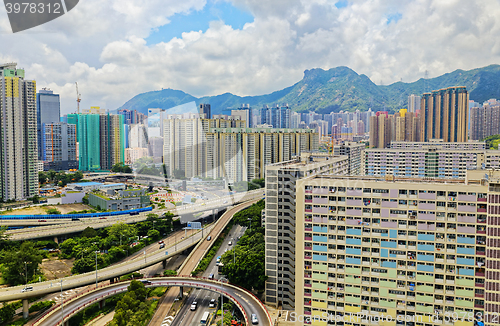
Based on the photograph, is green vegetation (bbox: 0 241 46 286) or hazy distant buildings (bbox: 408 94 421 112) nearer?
green vegetation (bbox: 0 241 46 286)

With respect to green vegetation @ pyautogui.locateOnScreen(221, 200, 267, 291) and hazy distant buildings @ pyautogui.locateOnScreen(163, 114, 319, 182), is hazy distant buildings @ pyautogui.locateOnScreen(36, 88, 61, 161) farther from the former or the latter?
green vegetation @ pyautogui.locateOnScreen(221, 200, 267, 291)

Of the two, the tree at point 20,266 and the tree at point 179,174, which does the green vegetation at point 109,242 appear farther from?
the tree at point 179,174

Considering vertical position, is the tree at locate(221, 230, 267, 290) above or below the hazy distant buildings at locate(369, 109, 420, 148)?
below

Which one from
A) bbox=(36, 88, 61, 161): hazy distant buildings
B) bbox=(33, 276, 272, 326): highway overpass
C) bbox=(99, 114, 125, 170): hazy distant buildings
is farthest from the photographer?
bbox=(36, 88, 61, 161): hazy distant buildings

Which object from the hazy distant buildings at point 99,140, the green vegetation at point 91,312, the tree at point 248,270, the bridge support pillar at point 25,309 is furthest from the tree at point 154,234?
the hazy distant buildings at point 99,140

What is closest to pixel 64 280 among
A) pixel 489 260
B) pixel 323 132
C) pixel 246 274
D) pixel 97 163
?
pixel 246 274

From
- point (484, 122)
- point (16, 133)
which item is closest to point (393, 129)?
point (484, 122)

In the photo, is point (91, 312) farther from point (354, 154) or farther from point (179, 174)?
point (179, 174)

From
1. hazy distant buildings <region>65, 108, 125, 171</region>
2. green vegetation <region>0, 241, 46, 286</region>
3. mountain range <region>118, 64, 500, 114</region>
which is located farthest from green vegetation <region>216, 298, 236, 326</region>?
mountain range <region>118, 64, 500, 114</region>
